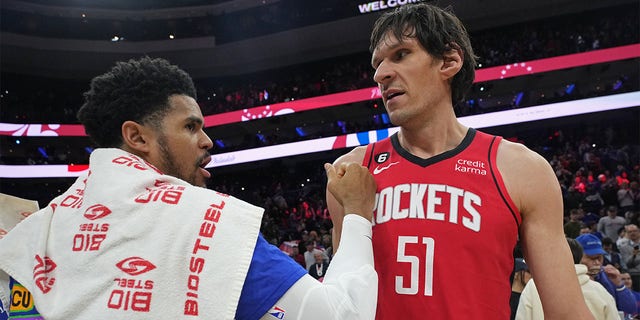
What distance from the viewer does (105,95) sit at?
1723 mm

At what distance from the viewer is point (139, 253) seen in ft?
4.37

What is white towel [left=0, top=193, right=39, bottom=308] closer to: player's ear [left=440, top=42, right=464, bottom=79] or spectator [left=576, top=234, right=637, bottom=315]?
player's ear [left=440, top=42, right=464, bottom=79]

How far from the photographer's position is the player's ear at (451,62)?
1.81 m

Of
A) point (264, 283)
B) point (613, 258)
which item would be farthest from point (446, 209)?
point (613, 258)

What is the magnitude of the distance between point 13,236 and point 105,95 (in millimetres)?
496

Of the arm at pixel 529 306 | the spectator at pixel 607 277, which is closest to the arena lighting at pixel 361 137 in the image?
the spectator at pixel 607 277

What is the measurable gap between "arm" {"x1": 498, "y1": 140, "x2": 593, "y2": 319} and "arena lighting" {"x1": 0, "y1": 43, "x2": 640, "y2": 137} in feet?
47.0

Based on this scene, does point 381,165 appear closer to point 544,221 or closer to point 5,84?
point 544,221

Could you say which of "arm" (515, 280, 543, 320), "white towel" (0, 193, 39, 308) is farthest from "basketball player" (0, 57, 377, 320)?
"arm" (515, 280, 543, 320)

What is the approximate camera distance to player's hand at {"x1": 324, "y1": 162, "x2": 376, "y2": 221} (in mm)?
1599

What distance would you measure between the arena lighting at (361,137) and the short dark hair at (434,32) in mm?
10856

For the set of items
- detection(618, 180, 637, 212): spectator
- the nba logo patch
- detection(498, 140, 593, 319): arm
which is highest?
detection(618, 180, 637, 212): spectator

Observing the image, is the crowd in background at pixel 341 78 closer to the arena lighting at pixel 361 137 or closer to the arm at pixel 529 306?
the arena lighting at pixel 361 137

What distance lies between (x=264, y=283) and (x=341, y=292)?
19 cm
